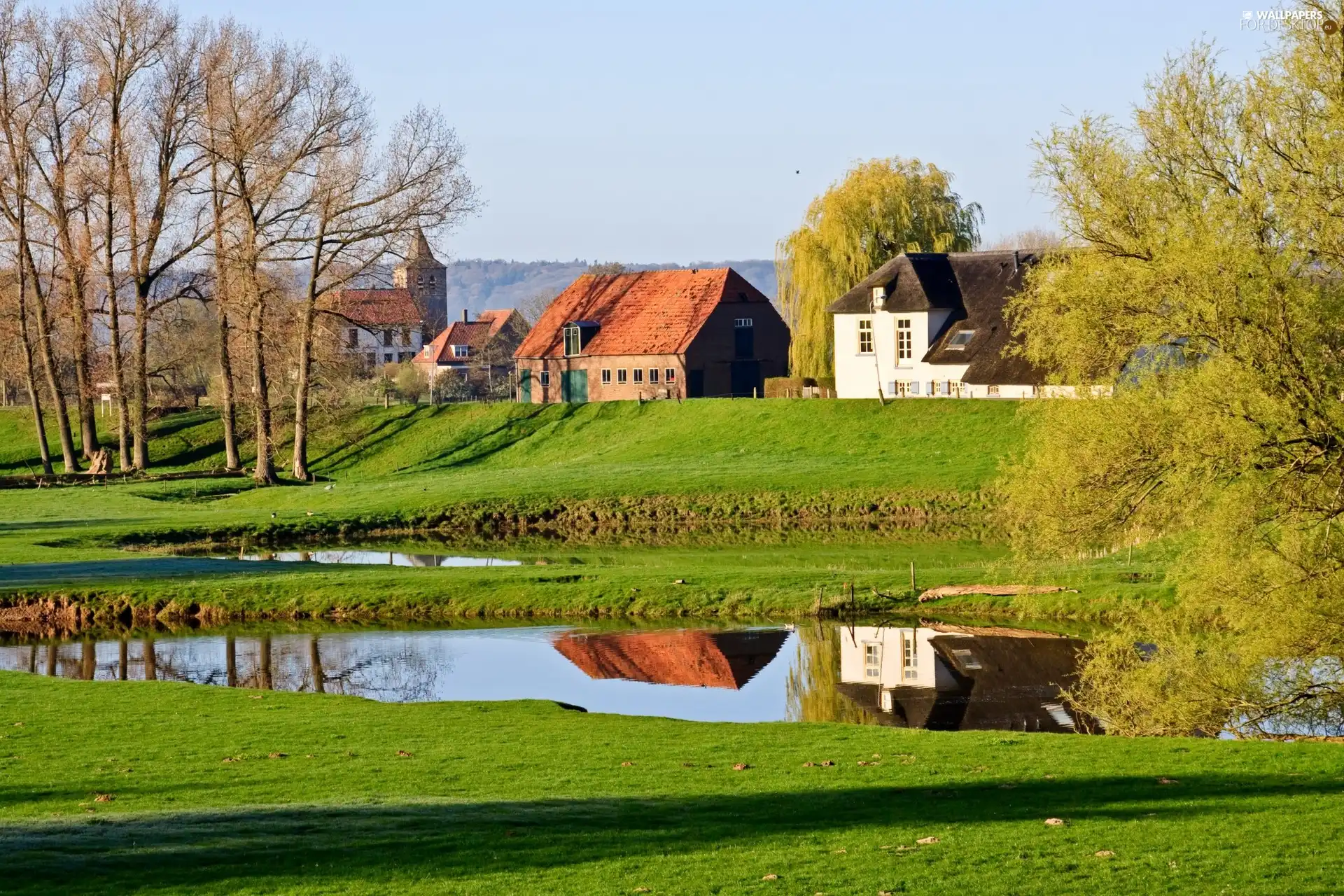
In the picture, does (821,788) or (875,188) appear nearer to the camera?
(821,788)

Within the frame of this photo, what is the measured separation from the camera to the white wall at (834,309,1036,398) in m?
72.4

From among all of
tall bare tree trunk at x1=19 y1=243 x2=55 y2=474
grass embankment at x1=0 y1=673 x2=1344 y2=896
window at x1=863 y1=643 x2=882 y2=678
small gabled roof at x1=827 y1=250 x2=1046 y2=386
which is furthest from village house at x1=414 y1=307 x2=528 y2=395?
grass embankment at x1=0 y1=673 x2=1344 y2=896

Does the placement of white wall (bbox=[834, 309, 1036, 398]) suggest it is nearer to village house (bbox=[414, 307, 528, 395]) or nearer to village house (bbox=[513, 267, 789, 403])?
village house (bbox=[513, 267, 789, 403])

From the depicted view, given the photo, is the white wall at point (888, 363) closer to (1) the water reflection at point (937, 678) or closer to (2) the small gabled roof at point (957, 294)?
(2) the small gabled roof at point (957, 294)

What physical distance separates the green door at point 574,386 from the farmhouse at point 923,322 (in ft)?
63.4

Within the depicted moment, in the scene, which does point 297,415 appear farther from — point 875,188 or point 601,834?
point 601,834

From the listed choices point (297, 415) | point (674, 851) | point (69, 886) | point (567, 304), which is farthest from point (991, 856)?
point (567, 304)

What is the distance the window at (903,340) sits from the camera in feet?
242

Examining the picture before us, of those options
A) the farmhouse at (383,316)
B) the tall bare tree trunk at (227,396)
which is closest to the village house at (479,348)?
the farmhouse at (383,316)

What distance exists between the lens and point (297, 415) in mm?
69312

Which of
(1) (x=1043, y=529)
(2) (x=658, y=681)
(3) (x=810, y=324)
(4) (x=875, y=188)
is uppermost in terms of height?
(4) (x=875, y=188)

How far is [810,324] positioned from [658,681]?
169 feet

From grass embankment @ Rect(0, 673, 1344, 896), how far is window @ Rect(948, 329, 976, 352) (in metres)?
50.5

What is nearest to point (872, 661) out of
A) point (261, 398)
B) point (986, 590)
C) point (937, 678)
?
point (937, 678)
